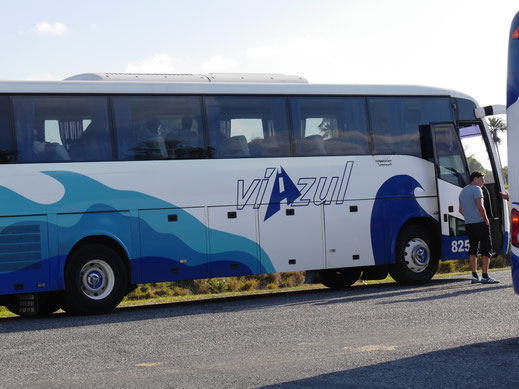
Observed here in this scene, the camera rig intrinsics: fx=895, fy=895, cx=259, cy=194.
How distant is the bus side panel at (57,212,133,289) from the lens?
44.7 ft

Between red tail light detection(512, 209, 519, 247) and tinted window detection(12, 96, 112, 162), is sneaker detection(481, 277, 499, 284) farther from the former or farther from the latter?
red tail light detection(512, 209, 519, 247)

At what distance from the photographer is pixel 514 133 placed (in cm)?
869

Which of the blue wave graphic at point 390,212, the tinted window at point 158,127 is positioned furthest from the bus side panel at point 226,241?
the blue wave graphic at point 390,212

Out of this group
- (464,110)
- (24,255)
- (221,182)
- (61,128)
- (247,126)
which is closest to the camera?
(24,255)

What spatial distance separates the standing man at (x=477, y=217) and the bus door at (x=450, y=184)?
117 centimetres

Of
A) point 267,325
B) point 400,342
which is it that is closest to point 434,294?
point 267,325

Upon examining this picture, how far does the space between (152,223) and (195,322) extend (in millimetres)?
2824

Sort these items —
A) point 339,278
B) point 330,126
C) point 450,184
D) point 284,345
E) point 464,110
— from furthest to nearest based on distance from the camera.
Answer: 1. point 339,278
2. point 464,110
3. point 450,184
4. point 330,126
5. point 284,345

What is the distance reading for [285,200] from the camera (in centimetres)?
1555

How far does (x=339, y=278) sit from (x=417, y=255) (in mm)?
1906

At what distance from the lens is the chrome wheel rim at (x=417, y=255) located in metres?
16.8

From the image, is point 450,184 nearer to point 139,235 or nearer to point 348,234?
point 348,234

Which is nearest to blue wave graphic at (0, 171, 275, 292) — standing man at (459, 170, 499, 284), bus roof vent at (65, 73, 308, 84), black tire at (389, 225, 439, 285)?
bus roof vent at (65, 73, 308, 84)

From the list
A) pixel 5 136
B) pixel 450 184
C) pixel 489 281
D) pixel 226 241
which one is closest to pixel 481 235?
pixel 489 281
